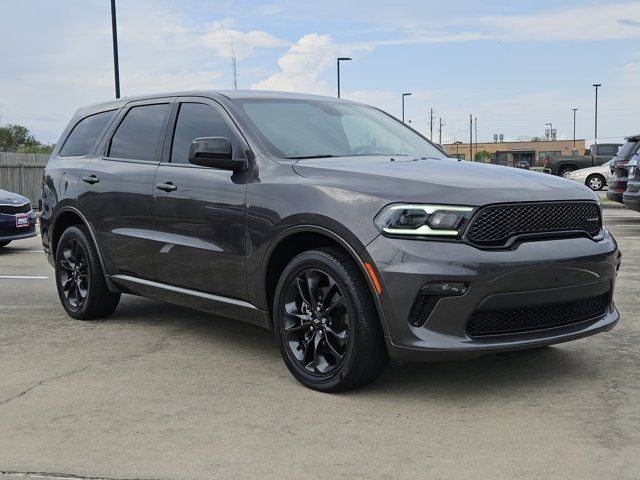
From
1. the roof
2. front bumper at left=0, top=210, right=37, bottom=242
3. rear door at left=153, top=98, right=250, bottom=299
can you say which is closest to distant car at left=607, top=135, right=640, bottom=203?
front bumper at left=0, top=210, right=37, bottom=242

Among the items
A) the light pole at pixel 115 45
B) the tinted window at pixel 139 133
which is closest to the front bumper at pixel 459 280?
the tinted window at pixel 139 133

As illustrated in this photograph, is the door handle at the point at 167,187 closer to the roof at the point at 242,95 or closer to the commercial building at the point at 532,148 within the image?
the roof at the point at 242,95

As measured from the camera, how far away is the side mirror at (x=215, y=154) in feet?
15.1

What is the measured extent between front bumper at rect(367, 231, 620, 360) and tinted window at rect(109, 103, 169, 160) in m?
2.45

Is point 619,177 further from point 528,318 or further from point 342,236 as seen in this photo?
point 342,236

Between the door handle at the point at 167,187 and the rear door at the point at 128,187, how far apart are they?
0.11 metres

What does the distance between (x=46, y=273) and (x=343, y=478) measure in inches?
281

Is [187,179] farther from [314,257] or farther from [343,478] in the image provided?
[343,478]

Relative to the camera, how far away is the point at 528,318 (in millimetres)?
4008

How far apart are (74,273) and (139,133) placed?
1.40 m

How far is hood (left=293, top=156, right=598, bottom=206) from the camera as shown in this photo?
3879 millimetres

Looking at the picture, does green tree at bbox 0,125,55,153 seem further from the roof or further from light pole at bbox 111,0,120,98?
the roof

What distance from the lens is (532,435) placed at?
11.6 ft

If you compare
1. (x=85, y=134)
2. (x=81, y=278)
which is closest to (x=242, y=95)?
(x=85, y=134)
